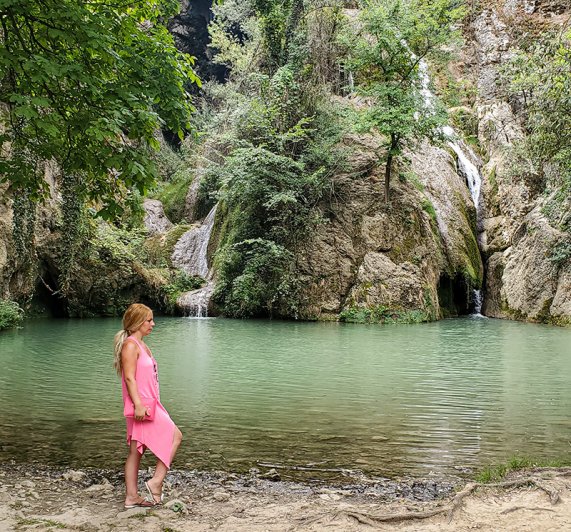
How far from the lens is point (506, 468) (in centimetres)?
504

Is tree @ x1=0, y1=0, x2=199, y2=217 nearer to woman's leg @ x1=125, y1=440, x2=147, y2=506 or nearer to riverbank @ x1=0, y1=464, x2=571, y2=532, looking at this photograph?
woman's leg @ x1=125, y1=440, x2=147, y2=506

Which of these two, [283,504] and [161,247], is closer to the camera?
[283,504]

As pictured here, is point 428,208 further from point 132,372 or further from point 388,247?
point 132,372

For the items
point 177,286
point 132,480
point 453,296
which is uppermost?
point 177,286

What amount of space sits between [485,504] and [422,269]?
21.2 m

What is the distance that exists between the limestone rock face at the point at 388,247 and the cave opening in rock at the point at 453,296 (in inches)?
2.0

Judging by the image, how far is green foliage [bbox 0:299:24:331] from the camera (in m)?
17.8


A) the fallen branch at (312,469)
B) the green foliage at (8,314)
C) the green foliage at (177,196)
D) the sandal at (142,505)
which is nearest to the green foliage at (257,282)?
the green foliage at (8,314)

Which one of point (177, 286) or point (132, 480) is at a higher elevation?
point (177, 286)

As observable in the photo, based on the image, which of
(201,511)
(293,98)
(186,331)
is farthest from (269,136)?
(201,511)

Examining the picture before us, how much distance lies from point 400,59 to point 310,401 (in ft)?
66.0

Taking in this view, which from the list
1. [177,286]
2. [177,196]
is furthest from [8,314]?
[177,196]

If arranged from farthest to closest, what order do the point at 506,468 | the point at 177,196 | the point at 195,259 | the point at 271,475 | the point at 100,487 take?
1. the point at 177,196
2. the point at 195,259
3. the point at 271,475
4. the point at 506,468
5. the point at 100,487

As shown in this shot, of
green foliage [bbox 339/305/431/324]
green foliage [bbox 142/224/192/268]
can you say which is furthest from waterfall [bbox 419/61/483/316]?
green foliage [bbox 142/224/192/268]
